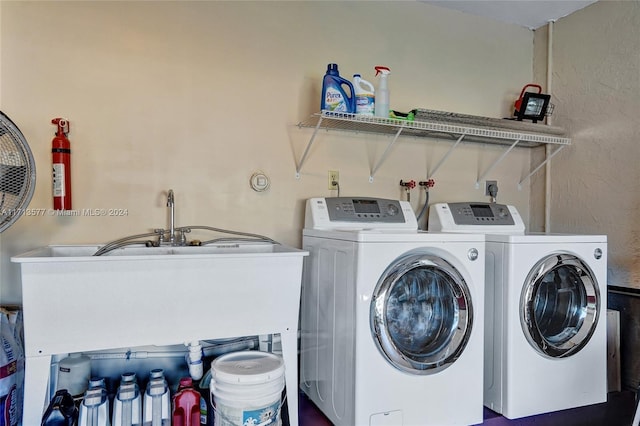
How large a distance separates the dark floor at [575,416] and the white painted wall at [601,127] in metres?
0.65

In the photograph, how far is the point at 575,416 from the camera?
6.61 ft

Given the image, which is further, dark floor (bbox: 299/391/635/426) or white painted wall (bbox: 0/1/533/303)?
white painted wall (bbox: 0/1/533/303)

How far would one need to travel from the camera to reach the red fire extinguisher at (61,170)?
76.7 inches

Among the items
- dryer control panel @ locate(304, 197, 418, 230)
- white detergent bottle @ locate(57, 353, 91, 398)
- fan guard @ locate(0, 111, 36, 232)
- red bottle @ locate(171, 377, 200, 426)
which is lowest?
red bottle @ locate(171, 377, 200, 426)

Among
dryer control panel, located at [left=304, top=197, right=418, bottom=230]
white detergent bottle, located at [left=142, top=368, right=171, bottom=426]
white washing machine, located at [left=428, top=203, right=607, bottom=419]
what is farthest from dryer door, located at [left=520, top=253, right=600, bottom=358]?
white detergent bottle, located at [left=142, top=368, right=171, bottom=426]

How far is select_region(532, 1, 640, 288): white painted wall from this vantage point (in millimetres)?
2438

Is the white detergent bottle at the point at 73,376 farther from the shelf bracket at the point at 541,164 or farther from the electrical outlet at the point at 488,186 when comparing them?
the shelf bracket at the point at 541,164

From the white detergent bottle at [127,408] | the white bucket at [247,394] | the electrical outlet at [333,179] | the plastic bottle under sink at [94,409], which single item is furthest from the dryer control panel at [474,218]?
the plastic bottle under sink at [94,409]

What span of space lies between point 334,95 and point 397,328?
3.87 ft

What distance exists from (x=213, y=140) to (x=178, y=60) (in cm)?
44

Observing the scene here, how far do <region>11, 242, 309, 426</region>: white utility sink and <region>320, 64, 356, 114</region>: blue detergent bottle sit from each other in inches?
31.8

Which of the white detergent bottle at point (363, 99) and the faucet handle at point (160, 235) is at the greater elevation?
the white detergent bottle at point (363, 99)

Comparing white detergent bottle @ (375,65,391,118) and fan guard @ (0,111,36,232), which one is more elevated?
white detergent bottle @ (375,65,391,118)

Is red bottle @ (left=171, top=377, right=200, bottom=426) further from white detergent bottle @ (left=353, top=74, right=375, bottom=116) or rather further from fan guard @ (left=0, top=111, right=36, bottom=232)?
white detergent bottle @ (left=353, top=74, right=375, bottom=116)
